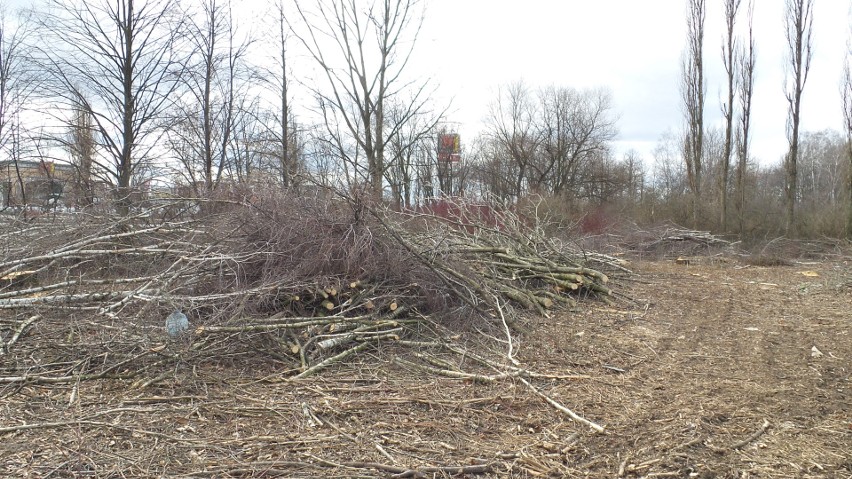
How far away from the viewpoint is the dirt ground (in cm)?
281

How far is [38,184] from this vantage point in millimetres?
10859

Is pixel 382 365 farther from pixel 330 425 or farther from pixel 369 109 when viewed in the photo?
pixel 369 109

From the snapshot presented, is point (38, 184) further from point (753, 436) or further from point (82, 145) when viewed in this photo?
point (753, 436)

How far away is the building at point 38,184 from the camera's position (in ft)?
27.9

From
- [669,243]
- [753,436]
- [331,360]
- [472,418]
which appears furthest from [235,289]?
[669,243]

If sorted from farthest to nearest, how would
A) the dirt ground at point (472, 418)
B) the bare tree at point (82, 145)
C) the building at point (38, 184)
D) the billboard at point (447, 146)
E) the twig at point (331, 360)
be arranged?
the billboard at point (447, 146), the bare tree at point (82, 145), the building at point (38, 184), the twig at point (331, 360), the dirt ground at point (472, 418)

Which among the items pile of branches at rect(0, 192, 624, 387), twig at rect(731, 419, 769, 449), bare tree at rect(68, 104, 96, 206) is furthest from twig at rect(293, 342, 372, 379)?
bare tree at rect(68, 104, 96, 206)

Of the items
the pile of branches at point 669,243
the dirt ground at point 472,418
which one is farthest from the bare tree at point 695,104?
the dirt ground at point 472,418

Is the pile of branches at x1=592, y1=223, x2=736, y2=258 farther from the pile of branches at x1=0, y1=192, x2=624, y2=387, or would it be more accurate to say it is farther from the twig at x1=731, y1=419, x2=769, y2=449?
the twig at x1=731, y1=419, x2=769, y2=449

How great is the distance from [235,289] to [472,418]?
2872mm

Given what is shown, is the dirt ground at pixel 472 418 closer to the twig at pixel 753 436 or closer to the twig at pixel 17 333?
the twig at pixel 753 436

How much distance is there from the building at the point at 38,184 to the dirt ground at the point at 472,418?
606 centimetres

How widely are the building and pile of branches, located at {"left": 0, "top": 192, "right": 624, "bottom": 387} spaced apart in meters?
1.28

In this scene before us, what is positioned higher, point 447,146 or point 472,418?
point 447,146
